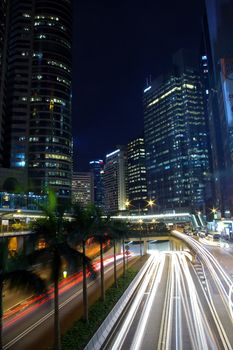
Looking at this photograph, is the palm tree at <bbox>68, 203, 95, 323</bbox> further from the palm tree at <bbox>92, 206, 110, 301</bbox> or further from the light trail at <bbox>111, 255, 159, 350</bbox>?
the palm tree at <bbox>92, 206, 110, 301</bbox>

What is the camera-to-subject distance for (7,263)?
15.5 metres

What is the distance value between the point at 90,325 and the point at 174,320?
805 centimetres

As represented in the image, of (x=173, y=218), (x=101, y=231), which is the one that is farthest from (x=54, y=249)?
(x=173, y=218)

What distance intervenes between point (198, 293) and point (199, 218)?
131388 millimetres

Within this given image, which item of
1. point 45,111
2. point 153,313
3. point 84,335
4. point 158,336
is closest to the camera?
point 84,335

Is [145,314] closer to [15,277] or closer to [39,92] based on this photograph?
[15,277]

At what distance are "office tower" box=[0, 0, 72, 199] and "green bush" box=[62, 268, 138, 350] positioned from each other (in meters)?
103

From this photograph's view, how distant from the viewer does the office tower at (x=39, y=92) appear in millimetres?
143625

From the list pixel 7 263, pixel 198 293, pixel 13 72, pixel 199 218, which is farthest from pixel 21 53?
pixel 7 263

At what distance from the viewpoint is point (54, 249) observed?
817 inches

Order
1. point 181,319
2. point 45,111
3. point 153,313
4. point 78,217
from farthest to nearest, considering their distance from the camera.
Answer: point 45,111 < point 153,313 < point 181,319 < point 78,217

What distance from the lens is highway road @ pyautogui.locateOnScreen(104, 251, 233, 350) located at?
2336 cm

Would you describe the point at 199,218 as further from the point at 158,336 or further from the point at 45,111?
the point at 158,336

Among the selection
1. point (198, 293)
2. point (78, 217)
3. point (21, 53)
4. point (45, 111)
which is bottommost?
point (198, 293)
